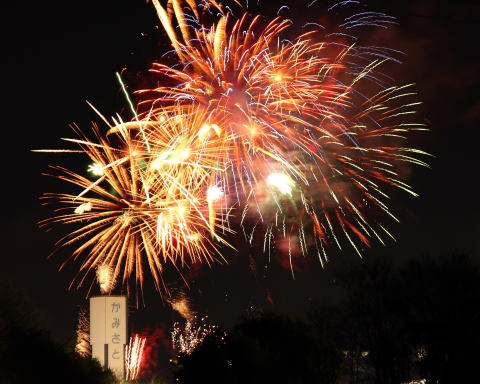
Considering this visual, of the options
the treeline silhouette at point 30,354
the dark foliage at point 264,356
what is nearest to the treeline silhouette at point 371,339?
the dark foliage at point 264,356

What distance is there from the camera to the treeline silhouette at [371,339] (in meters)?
18.4

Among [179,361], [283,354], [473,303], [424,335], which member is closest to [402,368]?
[424,335]

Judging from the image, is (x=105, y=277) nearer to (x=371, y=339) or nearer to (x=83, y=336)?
(x=83, y=336)

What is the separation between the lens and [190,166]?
18.3 m

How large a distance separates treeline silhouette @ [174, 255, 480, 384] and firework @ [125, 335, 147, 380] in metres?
2.43

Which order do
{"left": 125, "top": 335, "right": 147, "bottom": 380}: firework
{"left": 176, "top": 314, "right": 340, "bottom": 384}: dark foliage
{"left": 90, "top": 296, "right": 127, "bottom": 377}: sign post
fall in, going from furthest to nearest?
{"left": 125, "top": 335, "right": 147, "bottom": 380}: firework, {"left": 90, "top": 296, "right": 127, "bottom": 377}: sign post, {"left": 176, "top": 314, "right": 340, "bottom": 384}: dark foliage

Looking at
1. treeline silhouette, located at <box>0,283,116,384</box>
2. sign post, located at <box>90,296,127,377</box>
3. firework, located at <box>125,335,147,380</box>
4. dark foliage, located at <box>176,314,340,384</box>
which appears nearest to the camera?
treeline silhouette, located at <box>0,283,116,384</box>

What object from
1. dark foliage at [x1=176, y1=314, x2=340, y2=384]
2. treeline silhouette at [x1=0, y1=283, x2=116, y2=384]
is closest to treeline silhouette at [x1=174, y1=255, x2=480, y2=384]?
dark foliage at [x1=176, y1=314, x2=340, y2=384]

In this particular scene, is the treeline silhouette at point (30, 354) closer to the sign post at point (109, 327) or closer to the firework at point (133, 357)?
the sign post at point (109, 327)

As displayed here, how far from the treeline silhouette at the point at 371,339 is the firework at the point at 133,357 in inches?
95.8

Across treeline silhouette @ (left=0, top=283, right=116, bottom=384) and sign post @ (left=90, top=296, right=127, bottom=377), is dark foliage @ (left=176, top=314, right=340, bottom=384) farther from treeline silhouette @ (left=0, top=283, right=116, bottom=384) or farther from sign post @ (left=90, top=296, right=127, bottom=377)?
treeline silhouette @ (left=0, top=283, right=116, bottom=384)

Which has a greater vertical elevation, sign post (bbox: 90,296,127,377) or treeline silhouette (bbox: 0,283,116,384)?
sign post (bbox: 90,296,127,377)

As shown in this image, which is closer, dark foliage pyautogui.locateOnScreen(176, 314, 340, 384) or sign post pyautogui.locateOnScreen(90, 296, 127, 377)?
dark foliage pyautogui.locateOnScreen(176, 314, 340, 384)

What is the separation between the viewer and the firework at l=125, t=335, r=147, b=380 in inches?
798
